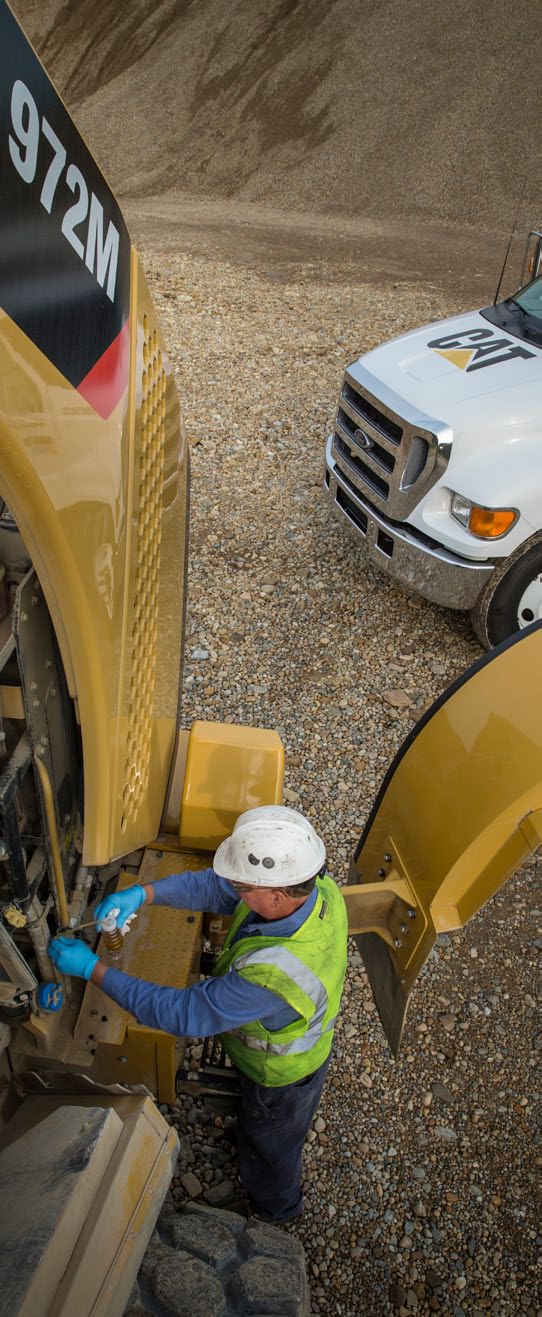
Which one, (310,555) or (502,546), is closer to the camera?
(502,546)

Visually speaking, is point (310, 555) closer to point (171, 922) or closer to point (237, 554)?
point (237, 554)

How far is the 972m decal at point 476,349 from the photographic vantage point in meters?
5.64

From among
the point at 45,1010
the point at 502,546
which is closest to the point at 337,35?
the point at 502,546

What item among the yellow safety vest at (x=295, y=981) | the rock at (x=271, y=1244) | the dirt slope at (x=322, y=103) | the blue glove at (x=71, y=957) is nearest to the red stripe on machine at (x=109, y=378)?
the blue glove at (x=71, y=957)

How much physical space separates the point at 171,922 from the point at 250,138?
17.8 metres

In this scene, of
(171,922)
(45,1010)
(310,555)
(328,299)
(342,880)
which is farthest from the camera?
(328,299)

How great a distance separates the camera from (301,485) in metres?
7.42

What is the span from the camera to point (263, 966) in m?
2.59

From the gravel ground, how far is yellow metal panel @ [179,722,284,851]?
3.87ft

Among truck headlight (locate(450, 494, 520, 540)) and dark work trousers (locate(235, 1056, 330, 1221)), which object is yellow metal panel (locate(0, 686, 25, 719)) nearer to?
dark work trousers (locate(235, 1056, 330, 1221))

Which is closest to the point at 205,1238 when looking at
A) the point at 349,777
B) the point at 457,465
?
the point at 349,777

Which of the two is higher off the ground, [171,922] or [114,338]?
[114,338]

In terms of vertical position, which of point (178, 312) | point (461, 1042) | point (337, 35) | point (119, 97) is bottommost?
point (461, 1042)

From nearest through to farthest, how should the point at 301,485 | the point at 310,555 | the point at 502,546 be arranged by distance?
1. the point at 502,546
2. the point at 310,555
3. the point at 301,485
